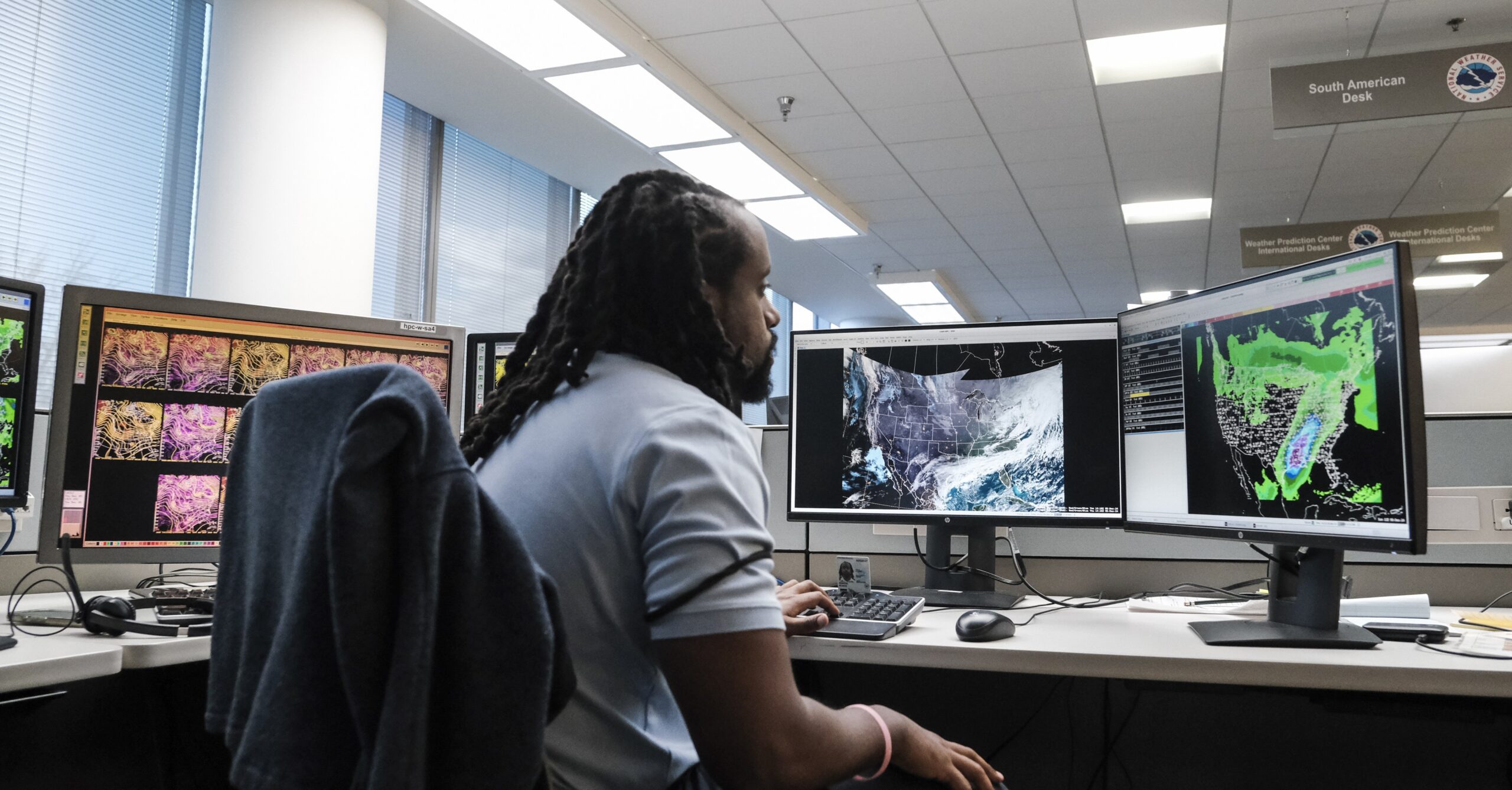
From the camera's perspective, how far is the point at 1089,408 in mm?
1619

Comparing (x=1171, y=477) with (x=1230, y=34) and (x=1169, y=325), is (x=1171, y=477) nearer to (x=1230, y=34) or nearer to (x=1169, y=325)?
(x=1169, y=325)

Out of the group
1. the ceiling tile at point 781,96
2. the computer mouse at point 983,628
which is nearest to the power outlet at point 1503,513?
the computer mouse at point 983,628

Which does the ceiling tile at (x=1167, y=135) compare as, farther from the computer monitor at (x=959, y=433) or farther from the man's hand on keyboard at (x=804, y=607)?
the man's hand on keyboard at (x=804, y=607)

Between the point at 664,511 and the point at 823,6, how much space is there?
10.9ft

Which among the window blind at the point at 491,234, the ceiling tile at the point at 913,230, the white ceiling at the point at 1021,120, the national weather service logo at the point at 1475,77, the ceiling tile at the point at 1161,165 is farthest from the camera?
the ceiling tile at the point at 913,230

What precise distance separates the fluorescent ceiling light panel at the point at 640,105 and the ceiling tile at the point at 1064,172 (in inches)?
69.9

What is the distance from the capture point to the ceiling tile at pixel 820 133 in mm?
4773

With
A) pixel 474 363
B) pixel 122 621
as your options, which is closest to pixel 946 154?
pixel 474 363

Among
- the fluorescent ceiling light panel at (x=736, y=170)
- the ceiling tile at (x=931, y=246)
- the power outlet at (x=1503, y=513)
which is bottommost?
the power outlet at (x=1503, y=513)

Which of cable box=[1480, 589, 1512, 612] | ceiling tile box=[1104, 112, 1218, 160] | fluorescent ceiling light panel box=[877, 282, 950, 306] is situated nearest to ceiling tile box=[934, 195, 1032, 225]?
ceiling tile box=[1104, 112, 1218, 160]

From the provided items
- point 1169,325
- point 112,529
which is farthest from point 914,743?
point 112,529

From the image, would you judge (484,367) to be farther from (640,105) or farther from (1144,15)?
(1144,15)

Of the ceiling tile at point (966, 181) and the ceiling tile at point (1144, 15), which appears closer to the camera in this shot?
the ceiling tile at point (1144, 15)

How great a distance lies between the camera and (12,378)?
135 cm
